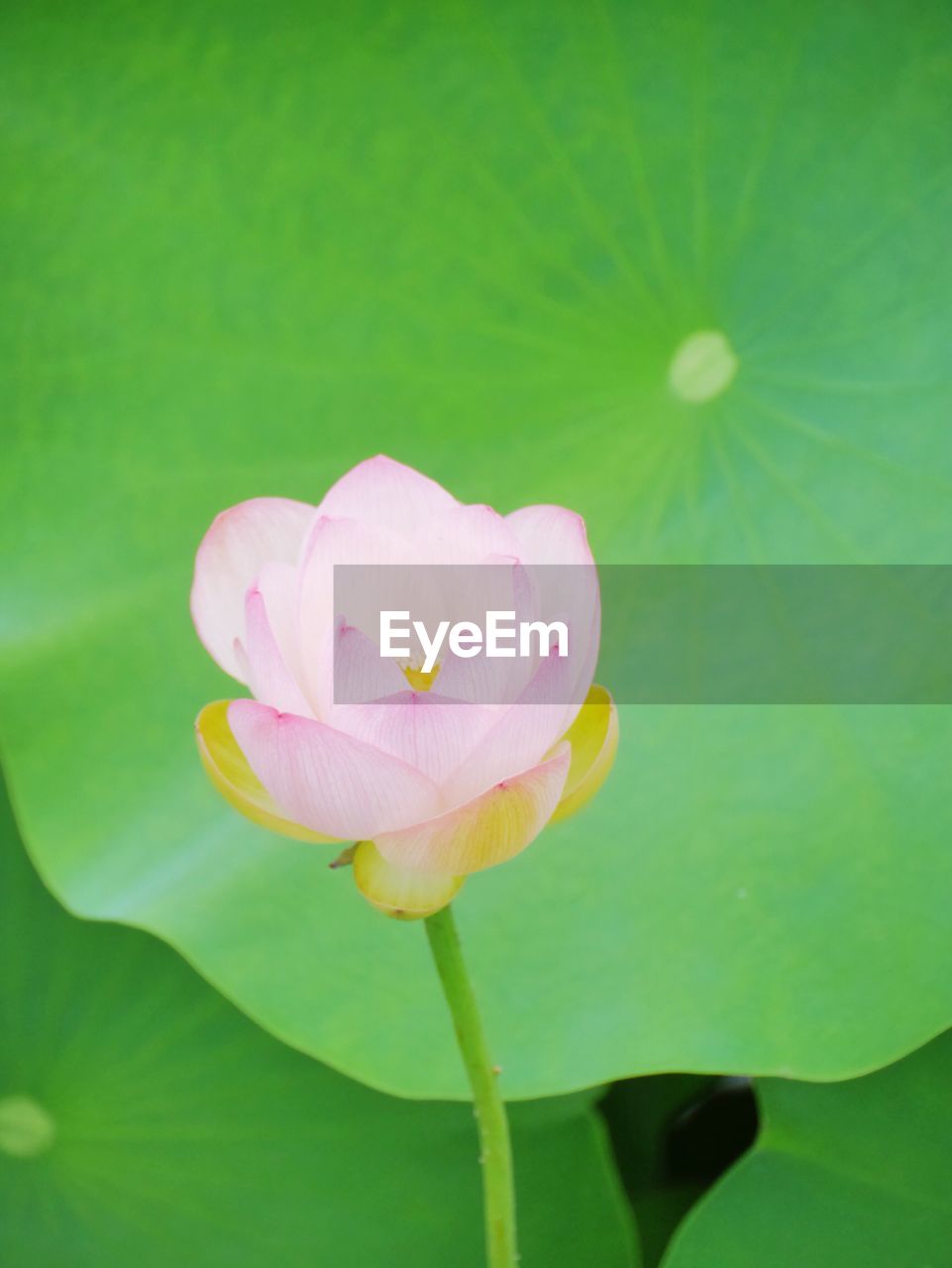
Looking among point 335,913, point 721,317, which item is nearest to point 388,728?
point 335,913

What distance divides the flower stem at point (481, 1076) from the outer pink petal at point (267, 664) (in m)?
0.08

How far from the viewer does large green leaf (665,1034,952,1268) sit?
0.57 metres

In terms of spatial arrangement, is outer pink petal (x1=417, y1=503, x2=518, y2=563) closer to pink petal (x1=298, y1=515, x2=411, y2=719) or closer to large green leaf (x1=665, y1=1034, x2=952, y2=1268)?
pink petal (x1=298, y1=515, x2=411, y2=719)

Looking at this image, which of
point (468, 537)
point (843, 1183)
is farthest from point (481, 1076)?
point (843, 1183)

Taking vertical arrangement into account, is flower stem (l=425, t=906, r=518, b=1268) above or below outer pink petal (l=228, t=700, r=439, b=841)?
below

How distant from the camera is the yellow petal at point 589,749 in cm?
39

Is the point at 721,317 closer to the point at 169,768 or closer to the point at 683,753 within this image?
the point at 683,753

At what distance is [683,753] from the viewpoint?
1.90ft

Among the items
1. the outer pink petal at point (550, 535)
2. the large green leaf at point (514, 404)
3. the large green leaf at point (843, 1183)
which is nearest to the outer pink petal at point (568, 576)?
the outer pink petal at point (550, 535)

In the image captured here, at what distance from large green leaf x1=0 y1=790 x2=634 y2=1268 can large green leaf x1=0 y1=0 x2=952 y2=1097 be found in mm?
111

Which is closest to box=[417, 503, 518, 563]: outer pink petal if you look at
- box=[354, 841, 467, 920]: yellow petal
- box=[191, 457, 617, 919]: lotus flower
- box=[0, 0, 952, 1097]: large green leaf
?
box=[191, 457, 617, 919]: lotus flower

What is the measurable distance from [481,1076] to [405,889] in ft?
0.24

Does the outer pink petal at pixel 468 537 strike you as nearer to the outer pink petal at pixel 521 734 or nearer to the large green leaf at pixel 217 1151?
the outer pink petal at pixel 521 734

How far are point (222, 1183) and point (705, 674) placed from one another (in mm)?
375
